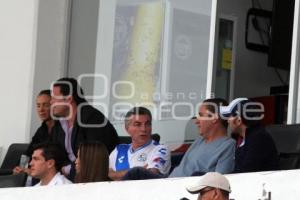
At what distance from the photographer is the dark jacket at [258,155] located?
6934 mm

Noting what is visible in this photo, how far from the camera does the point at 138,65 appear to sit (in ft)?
32.1

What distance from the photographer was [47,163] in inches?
297

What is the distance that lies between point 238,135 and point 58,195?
1.60m

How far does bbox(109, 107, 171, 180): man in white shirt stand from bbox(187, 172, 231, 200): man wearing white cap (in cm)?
228

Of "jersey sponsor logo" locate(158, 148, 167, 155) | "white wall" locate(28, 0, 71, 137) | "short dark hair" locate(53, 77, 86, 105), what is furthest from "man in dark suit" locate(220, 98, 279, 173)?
"white wall" locate(28, 0, 71, 137)

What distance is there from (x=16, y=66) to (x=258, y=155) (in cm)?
416

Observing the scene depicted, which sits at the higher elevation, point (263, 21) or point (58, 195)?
point (263, 21)

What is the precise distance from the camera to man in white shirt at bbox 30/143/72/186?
295 inches

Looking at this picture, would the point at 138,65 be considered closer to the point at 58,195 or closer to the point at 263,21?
the point at 263,21

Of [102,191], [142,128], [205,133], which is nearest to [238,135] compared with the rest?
[205,133]

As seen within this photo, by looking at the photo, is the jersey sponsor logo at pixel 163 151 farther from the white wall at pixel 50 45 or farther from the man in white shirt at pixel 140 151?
the white wall at pixel 50 45

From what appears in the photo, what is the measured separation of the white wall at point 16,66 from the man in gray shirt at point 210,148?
128 inches

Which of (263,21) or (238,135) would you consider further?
(263,21)

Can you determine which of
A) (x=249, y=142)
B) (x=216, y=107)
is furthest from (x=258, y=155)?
(x=216, y=107)
